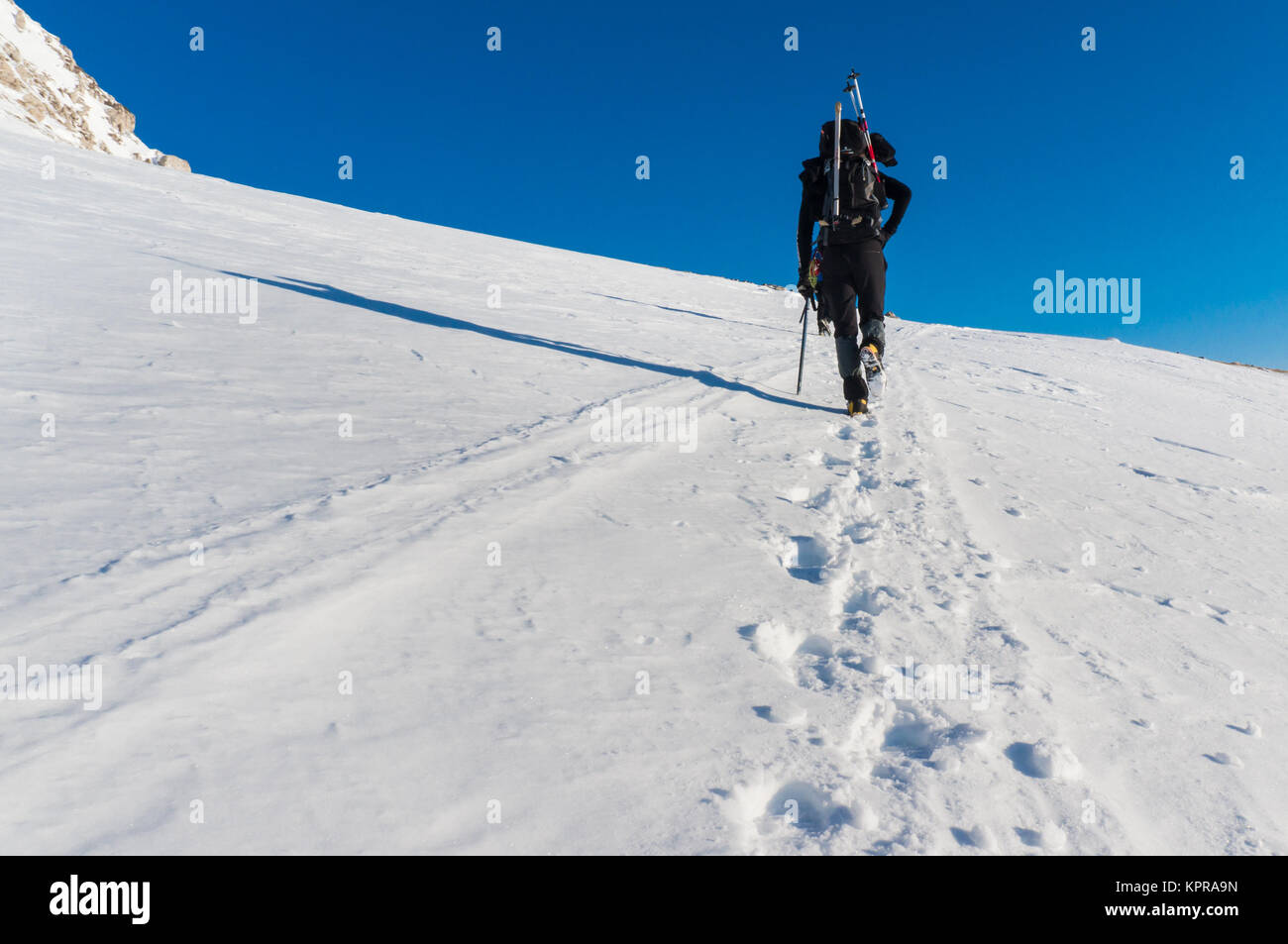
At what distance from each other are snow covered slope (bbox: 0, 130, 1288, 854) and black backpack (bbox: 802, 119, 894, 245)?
1.56 m

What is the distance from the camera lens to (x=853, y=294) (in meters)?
5.91

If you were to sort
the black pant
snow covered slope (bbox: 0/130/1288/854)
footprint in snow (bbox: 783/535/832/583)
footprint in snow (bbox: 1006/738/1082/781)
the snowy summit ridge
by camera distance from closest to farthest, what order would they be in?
snow covered slope (bbox: 0/130/1288/854)
footprint in snow (bbox: 1006/738/1082/781)
footprint in snow (bbox: 783/535/832/583)
the black pant
the snowy summit ridge

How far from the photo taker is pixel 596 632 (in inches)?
92.4

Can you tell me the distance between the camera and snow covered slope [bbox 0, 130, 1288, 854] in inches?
64.5

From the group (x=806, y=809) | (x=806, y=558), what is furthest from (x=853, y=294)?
(x=806, y=809)

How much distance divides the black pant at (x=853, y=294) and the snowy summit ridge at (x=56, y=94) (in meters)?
103

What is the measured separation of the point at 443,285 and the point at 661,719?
9338 millimetres

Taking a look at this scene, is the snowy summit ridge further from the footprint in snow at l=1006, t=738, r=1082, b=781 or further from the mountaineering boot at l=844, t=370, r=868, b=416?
the footprint in snow at l=1006, t=738, r=1082, b=781

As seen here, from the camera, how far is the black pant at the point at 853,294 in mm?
5836

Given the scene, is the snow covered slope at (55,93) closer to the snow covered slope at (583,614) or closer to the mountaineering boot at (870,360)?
the snow covered slope at (583,614)

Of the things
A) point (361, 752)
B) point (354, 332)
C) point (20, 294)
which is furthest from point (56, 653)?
point (20, 294)

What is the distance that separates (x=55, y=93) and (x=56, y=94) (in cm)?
20

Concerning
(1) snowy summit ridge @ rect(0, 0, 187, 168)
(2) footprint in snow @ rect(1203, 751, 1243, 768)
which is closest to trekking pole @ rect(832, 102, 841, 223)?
(2) footprint in snow @ rect(1203, 751, 1243, 768)

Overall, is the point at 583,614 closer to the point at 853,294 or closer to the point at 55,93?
the point at 853,294
